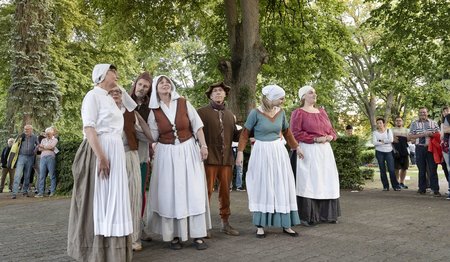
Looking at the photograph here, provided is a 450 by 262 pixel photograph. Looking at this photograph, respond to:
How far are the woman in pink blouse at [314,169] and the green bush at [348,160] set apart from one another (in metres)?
5.34

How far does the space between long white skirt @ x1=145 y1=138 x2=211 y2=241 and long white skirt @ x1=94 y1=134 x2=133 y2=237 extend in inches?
38.1

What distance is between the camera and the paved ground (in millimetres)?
4805

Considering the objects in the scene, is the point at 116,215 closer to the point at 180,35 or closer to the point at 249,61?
the point at 249,61

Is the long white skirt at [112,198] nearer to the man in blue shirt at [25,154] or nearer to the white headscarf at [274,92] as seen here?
the white headscarf at [274,92]

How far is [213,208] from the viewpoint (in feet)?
28.4

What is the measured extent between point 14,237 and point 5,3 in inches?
819

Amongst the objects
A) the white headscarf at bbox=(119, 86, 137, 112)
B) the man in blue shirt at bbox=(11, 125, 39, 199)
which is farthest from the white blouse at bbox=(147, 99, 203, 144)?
the man in blue shirt at bbox=(11, 125, 39, 199)

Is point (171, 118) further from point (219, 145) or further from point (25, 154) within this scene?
point (25, 154)

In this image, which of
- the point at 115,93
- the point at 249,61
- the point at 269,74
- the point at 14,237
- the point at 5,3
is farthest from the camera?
the point at 5,3

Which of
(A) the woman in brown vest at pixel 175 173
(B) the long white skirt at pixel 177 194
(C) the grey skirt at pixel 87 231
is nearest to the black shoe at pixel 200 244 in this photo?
(A) the woman in brown vest at pixel 175 173

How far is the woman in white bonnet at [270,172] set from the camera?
589 cm

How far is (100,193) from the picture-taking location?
163 inches

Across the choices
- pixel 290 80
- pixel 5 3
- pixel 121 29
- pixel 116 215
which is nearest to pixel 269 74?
pixel 290 80

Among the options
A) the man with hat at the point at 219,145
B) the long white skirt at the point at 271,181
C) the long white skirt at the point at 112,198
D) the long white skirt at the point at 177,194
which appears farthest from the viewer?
the man with hat at the point at 219,145
